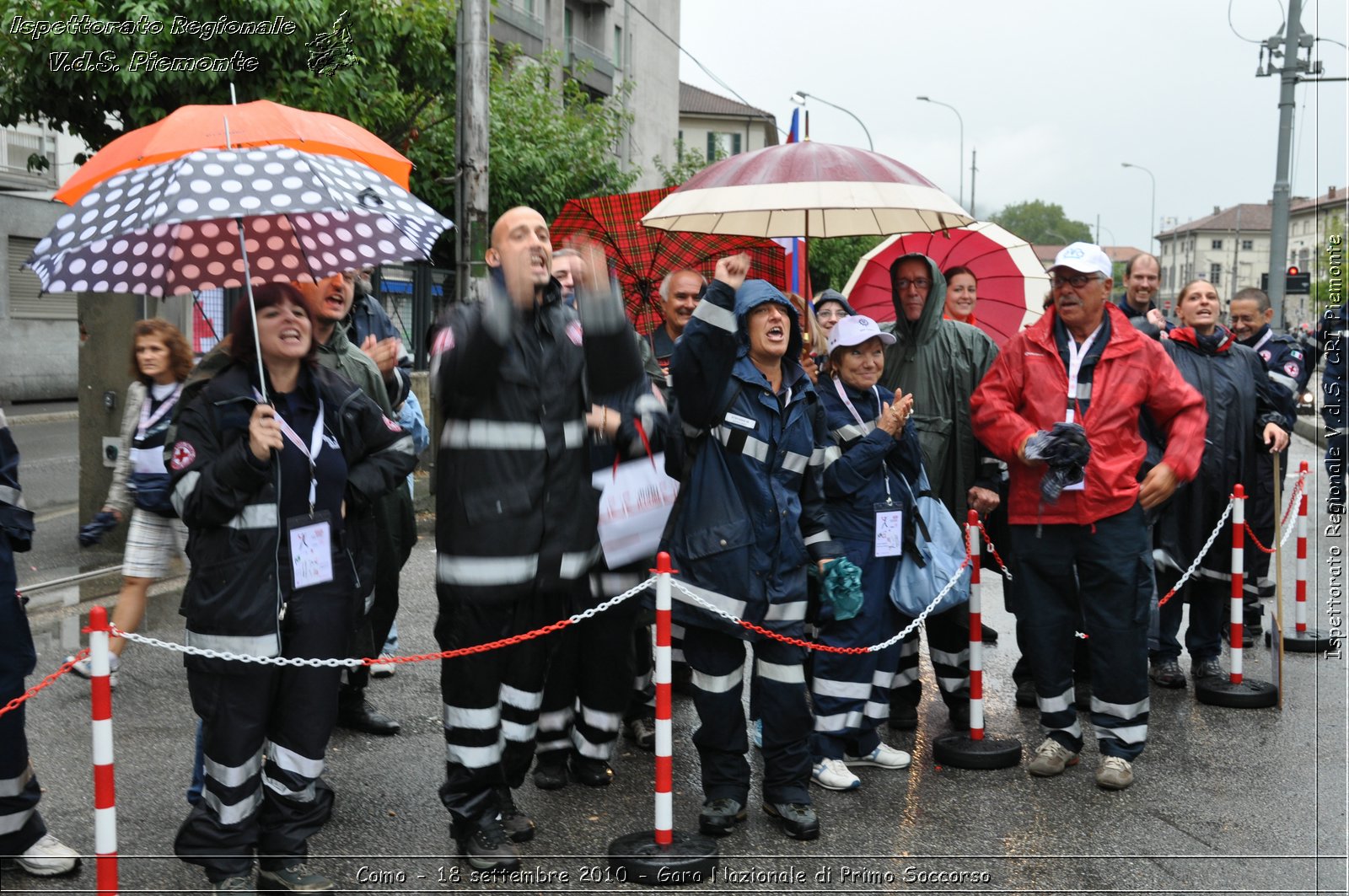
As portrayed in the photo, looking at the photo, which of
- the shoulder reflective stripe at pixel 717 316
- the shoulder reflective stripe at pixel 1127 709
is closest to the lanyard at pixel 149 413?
the shoulder reflective stripe at pixel 717 316

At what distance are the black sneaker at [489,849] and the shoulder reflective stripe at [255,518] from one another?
1314 mm

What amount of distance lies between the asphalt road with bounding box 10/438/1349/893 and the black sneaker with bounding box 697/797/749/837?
0.09 meters

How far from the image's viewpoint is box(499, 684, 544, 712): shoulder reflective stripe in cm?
436

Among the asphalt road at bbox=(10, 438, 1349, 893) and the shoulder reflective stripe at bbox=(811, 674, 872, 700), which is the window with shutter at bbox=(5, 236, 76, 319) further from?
the shoulder reflective stripe at bbox=(811, 674, 872, 700)

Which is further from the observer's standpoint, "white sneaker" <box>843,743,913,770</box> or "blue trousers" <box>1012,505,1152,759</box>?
"white sneaker" <box>843,743,913,770</box>

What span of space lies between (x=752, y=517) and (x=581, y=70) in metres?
18.5

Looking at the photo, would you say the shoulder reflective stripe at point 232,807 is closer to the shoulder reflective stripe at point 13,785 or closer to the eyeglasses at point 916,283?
the shoulder reflective stripe at point 13,785

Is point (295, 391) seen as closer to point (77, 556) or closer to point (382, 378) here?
point (382, 378)

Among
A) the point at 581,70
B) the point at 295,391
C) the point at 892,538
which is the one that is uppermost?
the point at 581,70

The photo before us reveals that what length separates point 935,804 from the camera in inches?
194

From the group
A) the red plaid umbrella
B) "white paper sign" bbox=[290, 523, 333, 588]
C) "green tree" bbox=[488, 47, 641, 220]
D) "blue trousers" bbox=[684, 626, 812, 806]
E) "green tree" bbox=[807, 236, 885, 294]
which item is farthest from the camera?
"green tree" bbox=[807, 236, 885, 294]

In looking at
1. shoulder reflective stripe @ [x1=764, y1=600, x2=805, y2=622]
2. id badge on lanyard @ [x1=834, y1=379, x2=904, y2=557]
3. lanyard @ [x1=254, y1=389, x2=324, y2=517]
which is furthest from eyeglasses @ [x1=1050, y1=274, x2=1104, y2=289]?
lanyard @ [x1=254, y1=389, x2=324, y2=517]

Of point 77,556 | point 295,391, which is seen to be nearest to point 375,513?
point 295,391

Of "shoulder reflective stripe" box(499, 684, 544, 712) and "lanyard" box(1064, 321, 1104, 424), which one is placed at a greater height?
"lanyard" box(1064, 321, 1104, 424)
